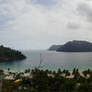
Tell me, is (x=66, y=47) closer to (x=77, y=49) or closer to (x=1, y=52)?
(x=77, y=49)

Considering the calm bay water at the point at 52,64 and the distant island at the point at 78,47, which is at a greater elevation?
the distant island at the point at 78,47

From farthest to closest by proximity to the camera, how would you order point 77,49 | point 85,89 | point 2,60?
point 77,49
point 2,60
point 85,89

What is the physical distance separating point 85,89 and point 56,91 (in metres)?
3.27

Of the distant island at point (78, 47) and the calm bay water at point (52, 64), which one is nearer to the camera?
the calm bay water at point (52, 64)

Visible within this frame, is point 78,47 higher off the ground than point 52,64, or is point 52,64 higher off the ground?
point 78,47

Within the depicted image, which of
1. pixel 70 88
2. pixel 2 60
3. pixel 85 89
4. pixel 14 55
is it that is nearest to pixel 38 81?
pixel 70 88

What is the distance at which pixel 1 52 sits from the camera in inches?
2815

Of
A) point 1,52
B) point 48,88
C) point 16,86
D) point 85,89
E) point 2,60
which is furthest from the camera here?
point 1,52

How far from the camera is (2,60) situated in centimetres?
6431

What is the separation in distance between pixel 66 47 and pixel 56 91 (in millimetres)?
129043

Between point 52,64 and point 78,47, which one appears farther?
point 78,47

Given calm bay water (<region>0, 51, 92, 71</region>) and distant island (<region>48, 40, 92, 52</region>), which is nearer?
calm bay water (<region>0, 51, 92, 71</region>)

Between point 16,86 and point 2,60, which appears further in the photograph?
point 2,60

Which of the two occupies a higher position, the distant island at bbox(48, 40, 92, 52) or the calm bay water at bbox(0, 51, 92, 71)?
the distant island at bbox(48, 40, 92, 52)
